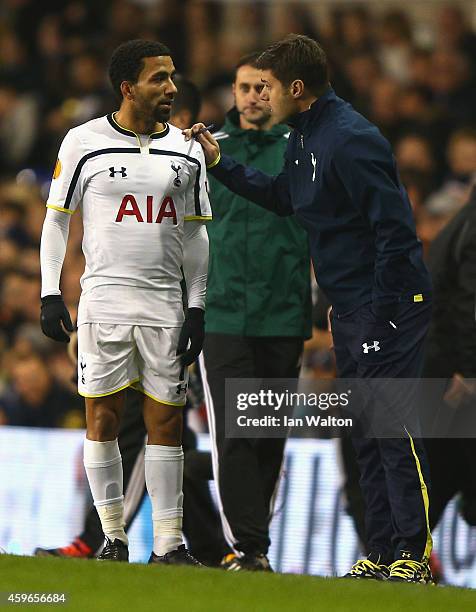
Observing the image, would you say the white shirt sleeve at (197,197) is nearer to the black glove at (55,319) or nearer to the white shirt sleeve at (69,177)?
the white shirt sleeve at (69,177)

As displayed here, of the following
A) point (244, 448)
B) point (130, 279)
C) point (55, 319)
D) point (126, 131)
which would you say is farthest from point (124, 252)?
point (244, 448)

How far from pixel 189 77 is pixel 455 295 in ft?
20.9

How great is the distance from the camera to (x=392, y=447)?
18.9ft

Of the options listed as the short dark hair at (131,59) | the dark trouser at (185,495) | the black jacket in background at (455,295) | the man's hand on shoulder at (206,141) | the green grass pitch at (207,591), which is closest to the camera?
the green grass pitch at (207,591)

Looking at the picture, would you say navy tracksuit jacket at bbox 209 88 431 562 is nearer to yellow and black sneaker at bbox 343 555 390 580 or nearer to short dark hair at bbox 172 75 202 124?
yellow and black sneaker at bbox 343 555 390 580

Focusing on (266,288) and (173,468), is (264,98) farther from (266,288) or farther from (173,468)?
(173,468)

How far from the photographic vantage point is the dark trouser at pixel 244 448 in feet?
21.7

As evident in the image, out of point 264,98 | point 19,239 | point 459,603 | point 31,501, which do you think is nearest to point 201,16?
point 19,239

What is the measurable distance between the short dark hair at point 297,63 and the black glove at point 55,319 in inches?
51.7

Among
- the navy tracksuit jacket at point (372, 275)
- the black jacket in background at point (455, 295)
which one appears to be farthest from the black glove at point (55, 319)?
the black jacket in background at point (455, 295)

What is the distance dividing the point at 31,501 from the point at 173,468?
8.96 feet

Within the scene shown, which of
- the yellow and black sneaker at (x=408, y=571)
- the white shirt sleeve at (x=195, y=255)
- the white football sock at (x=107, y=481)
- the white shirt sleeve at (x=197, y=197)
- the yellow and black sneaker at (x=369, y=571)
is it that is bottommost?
the yellow and black sneaker at (x=369, y=571)

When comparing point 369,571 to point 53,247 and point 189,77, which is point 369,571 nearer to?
point 53,247

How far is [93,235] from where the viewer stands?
5.93 metres
